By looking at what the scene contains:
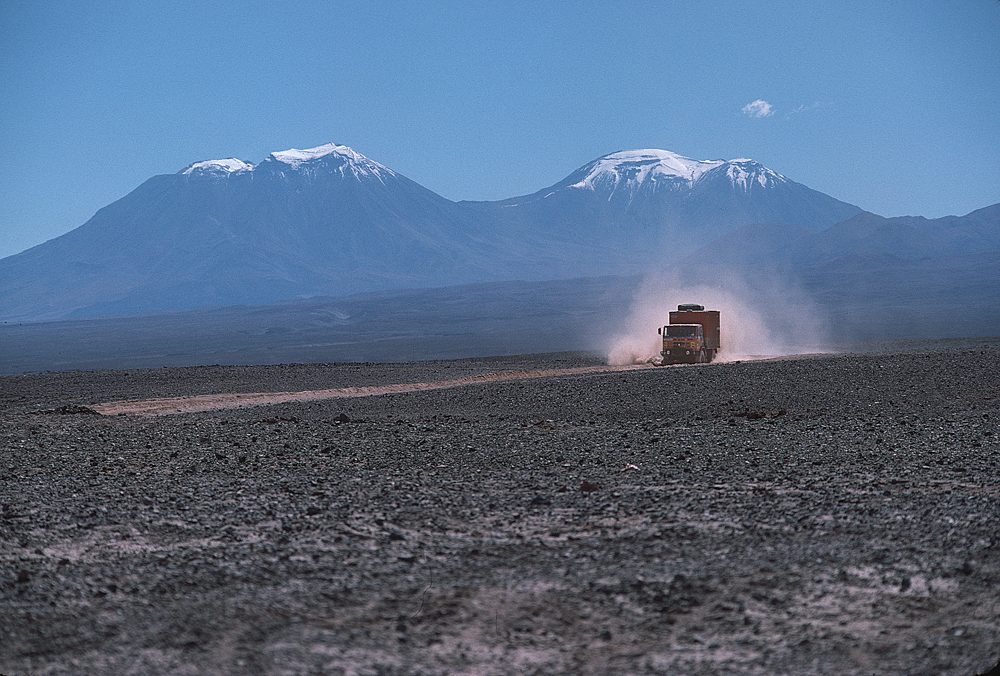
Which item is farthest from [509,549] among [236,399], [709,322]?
[709,322]

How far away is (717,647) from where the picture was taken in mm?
5547

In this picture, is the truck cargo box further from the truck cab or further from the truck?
the truck cab

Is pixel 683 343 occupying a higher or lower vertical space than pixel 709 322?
lower

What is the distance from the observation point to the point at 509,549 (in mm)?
7840

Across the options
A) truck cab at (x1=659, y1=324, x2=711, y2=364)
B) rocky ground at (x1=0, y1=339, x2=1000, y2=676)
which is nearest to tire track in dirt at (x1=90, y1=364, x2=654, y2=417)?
truck cab at (x1=659, y1=324, x2=711, y2=364)

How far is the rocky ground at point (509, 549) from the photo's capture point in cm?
553

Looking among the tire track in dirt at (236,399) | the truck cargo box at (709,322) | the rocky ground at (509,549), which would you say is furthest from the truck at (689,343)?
the rocky ground at (509,549)

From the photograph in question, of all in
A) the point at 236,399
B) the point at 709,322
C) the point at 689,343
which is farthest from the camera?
the point at 709,322

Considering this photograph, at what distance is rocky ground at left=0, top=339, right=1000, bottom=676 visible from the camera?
18.1 ft

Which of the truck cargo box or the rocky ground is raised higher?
the truck cargo box

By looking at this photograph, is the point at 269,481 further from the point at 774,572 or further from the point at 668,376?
the point at 668,376

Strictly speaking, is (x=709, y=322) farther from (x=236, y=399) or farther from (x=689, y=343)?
(x=236, y=399)

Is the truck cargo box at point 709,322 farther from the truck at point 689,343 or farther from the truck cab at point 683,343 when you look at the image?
the truck cab at point 683,343

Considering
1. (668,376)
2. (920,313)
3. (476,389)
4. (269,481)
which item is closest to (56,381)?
(476,389)
